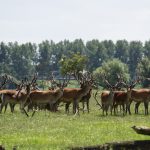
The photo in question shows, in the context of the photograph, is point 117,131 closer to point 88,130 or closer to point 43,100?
point 88,130

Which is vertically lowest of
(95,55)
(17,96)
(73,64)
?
(17,96)

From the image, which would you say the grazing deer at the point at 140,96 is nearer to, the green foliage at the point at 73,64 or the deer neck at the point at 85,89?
the deer neck at the point at 85,89

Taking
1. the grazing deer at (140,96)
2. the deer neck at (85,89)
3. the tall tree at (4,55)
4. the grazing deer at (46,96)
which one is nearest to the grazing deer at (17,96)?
the grazing deer at (46,96)

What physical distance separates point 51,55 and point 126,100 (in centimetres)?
16502

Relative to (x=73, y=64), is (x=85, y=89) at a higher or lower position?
lower

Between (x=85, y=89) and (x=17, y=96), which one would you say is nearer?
(x=17, y=96)

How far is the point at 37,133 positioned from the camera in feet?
66.4

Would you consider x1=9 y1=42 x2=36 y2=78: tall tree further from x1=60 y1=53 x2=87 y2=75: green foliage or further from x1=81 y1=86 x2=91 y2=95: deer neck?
x1=81 y1=86 x2=91 y2=95: deer neck

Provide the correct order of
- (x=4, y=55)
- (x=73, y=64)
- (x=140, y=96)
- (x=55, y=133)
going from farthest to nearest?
1. (x=4, y=55)
2. (x=73, y=64)
3. (x=140, y=96)
4. (x=55, y=133)

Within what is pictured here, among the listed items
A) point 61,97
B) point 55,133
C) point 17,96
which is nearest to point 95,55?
point 61,97

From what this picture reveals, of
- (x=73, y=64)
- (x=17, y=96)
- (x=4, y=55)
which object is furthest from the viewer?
(x=4, y=55)

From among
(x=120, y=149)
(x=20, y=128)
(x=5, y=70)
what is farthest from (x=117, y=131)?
(x=5, y=70)

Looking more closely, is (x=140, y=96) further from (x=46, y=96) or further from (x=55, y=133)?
(x=55, y=133)

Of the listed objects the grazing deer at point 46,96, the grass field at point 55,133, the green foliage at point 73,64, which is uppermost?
the green foliage at point 73,64
